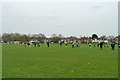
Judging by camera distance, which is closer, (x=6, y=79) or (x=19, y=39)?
(x=6, y=79)

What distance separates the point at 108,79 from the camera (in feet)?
27.5

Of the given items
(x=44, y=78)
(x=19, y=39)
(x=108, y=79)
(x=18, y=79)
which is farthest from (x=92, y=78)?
(x=19, y=39)

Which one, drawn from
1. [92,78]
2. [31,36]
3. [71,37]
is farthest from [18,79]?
[71,37]

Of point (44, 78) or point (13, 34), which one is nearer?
point (44, 78)

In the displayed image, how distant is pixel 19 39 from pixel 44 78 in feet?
410

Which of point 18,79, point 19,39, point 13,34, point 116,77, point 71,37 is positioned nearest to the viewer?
point 18,79

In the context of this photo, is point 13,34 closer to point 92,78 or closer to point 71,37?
point 71,37

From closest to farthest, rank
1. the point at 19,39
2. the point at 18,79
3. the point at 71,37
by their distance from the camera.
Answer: the point at 18,79
the point at 19,39
the point at 71,37

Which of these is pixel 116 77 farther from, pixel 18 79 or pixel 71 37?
pixel 71 37

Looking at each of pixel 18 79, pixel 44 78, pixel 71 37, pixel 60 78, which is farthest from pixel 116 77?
pixel 71 37

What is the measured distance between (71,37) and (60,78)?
15126cm

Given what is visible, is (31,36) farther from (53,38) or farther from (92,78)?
(92,78)

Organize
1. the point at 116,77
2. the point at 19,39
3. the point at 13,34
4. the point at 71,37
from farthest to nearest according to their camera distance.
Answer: the point at 71,37, the point at 13,34, the point at 19,39, the point at 116,77

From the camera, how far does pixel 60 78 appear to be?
8492mm
